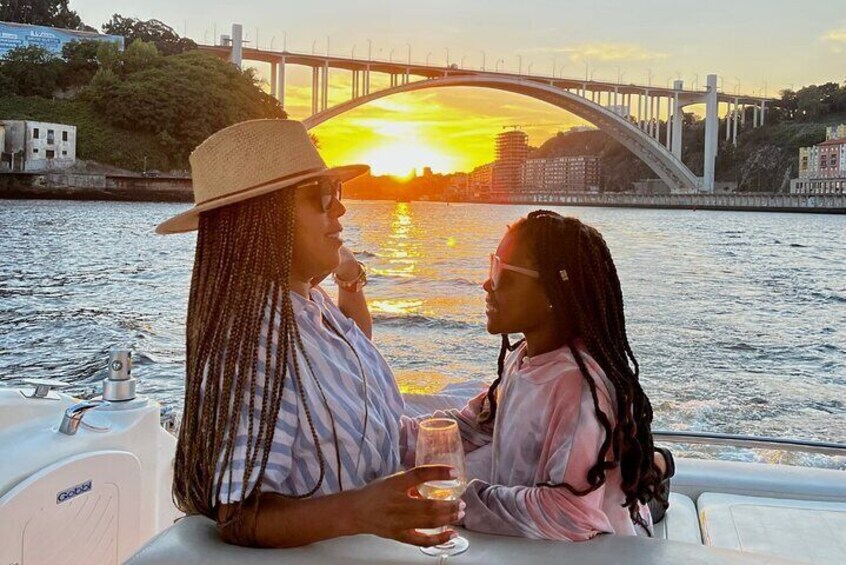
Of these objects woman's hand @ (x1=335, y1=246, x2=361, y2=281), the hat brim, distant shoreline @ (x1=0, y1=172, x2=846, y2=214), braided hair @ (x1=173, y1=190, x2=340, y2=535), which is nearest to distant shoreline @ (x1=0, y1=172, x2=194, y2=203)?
distant shoreline @ (x1=0, y1=172, x2=846, y2=214)

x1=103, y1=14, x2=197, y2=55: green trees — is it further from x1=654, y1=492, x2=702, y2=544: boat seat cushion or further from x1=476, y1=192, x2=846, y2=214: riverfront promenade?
x1=654, y1=492, x2=702, y2=544: boat seat cushion

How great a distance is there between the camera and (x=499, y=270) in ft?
4.03

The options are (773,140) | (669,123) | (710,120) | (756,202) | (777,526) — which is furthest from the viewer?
(773,140)

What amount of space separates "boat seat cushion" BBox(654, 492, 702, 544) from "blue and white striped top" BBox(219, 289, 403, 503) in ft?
1.80

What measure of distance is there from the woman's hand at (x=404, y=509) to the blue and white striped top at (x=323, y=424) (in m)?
0.11

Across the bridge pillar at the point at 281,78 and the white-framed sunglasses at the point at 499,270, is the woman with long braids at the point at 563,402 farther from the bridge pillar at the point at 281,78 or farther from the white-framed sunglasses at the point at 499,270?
the bridge pillar at the point at 281,78

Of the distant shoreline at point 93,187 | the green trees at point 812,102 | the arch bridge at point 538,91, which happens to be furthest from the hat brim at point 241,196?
the green trees at point 812,102

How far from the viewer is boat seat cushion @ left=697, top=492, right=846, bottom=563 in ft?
4.78

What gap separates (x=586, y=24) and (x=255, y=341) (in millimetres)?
37318

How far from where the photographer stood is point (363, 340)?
4.36 feet

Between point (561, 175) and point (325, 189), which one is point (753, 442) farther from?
point (561, 175)

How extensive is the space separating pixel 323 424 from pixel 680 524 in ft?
2.52

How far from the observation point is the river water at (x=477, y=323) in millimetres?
5527

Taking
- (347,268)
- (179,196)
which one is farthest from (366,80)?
(347,268)
